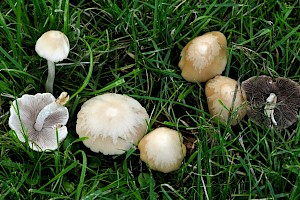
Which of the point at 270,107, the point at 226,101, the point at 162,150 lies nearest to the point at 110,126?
the point at 162,150

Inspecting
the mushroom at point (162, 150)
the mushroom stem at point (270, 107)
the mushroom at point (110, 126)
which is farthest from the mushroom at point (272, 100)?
the mushroom at point (110, 126)

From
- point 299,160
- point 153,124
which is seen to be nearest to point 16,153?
point 153,124

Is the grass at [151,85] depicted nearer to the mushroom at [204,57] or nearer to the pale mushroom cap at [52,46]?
the mushroom at [204,57]

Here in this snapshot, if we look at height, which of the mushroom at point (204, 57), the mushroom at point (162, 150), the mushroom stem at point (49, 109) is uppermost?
the mushroom at point (204, 57)

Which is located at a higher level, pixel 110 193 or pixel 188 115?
pixel 188 115

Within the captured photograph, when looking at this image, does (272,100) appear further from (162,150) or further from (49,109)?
(49,109)

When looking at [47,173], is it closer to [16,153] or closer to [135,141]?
[16,153]
